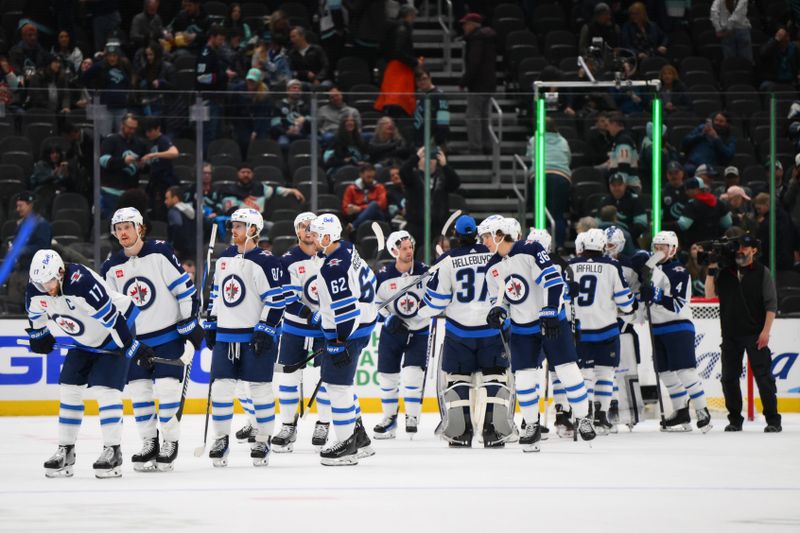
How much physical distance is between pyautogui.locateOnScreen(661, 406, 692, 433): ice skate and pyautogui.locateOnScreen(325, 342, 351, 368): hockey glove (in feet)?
13.2

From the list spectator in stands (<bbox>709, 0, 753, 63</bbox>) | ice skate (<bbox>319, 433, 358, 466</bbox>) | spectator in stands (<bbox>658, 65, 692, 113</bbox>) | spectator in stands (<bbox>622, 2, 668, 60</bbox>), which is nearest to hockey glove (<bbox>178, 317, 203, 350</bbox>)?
ice skate (<bbox>319, 433, 358, 466</bbox>)

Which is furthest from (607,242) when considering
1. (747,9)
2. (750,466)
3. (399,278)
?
(747,9)

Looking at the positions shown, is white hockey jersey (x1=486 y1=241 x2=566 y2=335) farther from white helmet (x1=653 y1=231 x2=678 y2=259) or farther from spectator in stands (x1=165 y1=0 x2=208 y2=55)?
spectator in stands (x1=165 y1=0 x2=208 y2=55)

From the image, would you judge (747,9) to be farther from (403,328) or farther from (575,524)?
(575,524)

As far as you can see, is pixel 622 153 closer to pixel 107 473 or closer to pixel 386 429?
pixel 386 429

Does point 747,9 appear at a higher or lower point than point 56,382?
higher

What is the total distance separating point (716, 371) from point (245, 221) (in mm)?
5637

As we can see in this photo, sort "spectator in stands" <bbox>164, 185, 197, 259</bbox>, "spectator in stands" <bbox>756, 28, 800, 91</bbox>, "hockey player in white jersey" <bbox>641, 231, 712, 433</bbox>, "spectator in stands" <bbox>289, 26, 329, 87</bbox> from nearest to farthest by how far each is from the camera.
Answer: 1. "hockey player in white jersey" <bbox>641, 231, 712, 433</bbox>
2. "spectator in stands" <bbox>164, 185, 197, 259</bbox>
3. "spectator in stands" <bbox>289, 26, 329, 87</bbox>
4. "spectator in stands" <bbox>756, 28, 800, 91</bbox>

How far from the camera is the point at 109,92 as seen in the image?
39.3 feet

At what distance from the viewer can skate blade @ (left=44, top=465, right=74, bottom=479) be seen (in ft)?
25.5

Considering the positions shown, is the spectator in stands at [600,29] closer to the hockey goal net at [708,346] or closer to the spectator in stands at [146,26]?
the hockey goal net at [708,346]

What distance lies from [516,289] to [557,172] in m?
3.42

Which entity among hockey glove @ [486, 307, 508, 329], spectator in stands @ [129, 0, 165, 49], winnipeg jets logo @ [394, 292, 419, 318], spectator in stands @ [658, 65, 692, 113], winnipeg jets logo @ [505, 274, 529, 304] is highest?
spectator in stands @ [129, 0, 165, 49]

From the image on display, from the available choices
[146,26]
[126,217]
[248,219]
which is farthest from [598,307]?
[146,26]
